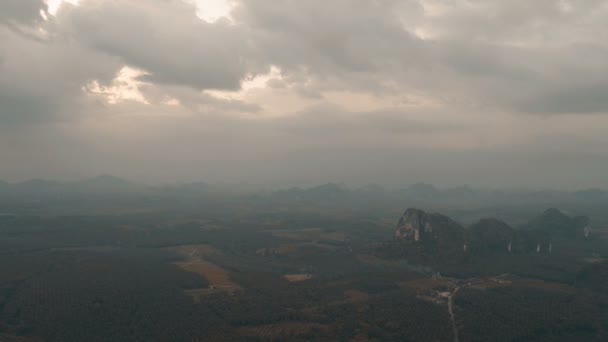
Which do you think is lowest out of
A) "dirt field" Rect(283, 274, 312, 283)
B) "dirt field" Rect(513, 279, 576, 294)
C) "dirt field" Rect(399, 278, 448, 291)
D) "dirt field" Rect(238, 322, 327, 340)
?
"dirt field" Rect(238, 322, 327, 340)

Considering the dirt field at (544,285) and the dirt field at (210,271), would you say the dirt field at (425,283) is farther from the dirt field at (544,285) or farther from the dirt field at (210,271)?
the dirt field at (210,271)

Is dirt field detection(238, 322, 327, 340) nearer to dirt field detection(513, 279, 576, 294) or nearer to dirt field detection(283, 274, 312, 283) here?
dirt field detection(283, 274, 312, 283)

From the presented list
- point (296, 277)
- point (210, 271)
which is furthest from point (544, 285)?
point (210, 271)

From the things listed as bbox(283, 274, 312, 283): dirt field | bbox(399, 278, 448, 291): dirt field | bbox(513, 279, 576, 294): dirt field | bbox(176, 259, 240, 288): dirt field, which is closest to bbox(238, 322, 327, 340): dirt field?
bbox(176, 259, 240, 288): dirt field

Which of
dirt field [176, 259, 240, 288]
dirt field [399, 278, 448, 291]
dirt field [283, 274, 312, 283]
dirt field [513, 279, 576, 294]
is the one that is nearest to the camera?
dirt field [513, 279, 576, 294]

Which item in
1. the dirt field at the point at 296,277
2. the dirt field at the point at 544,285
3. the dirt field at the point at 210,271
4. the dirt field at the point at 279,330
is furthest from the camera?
the dirt field at the point at 296,277

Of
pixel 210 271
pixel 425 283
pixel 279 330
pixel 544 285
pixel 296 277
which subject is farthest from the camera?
pixel 210 271

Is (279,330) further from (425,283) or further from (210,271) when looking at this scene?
(210,271)

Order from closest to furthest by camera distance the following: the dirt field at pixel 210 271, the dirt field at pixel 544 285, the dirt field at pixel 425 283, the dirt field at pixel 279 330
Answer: the dirt field at pixel 279 330
the dirt field at pixel 544 285
the dirt field at pixel 425 283
the dirt field at pixel 210 271

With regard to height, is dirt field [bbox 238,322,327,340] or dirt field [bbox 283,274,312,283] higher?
dirt field [bbox 283,274,312,283]

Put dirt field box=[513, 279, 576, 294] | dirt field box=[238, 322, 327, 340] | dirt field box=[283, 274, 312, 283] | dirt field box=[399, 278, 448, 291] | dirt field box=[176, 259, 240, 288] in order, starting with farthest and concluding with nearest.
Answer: dirt field box=[283, 274, 312, 283] → dirt field box=[176, 259, 240, 288] → dirt field box=[399, 278, 448, 291] → dirt field box=[513, 279, 576, 294] → dirt field box=[238, 322, 327, 340]

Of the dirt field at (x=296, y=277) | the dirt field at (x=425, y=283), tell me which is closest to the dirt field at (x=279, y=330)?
the dirt field at (x=296, y=277)

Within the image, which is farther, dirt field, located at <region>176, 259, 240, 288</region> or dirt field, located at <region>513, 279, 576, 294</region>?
dirt field, located at <region>176, 259, 240, 288</region>
